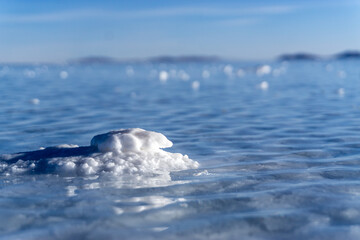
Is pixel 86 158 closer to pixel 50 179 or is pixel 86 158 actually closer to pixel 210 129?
pixel 50 179

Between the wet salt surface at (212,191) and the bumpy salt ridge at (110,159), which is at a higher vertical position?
the bumpy salt ridge at (110,159)

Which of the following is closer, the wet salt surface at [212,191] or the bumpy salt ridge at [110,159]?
the wet salt surface at [212,191]

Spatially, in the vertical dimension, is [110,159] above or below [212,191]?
above

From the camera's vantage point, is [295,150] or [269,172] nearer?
[269,172]

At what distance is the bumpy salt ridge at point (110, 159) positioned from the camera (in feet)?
15.7

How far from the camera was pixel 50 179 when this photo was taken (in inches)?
180

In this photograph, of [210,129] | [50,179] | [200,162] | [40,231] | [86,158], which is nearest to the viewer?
[40,231]

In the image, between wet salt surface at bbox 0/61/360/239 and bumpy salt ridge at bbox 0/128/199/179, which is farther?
bumpy salt ridge at bbox 0/128/199/179

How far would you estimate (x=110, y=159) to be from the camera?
196 inches

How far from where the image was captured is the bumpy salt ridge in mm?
4785

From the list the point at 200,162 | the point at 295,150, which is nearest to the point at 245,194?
the point at 200,162

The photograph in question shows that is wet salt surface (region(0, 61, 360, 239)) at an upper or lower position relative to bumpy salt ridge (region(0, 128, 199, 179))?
lower

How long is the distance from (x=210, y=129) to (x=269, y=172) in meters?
3.37

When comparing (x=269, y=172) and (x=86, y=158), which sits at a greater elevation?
(x=86, y=158)
